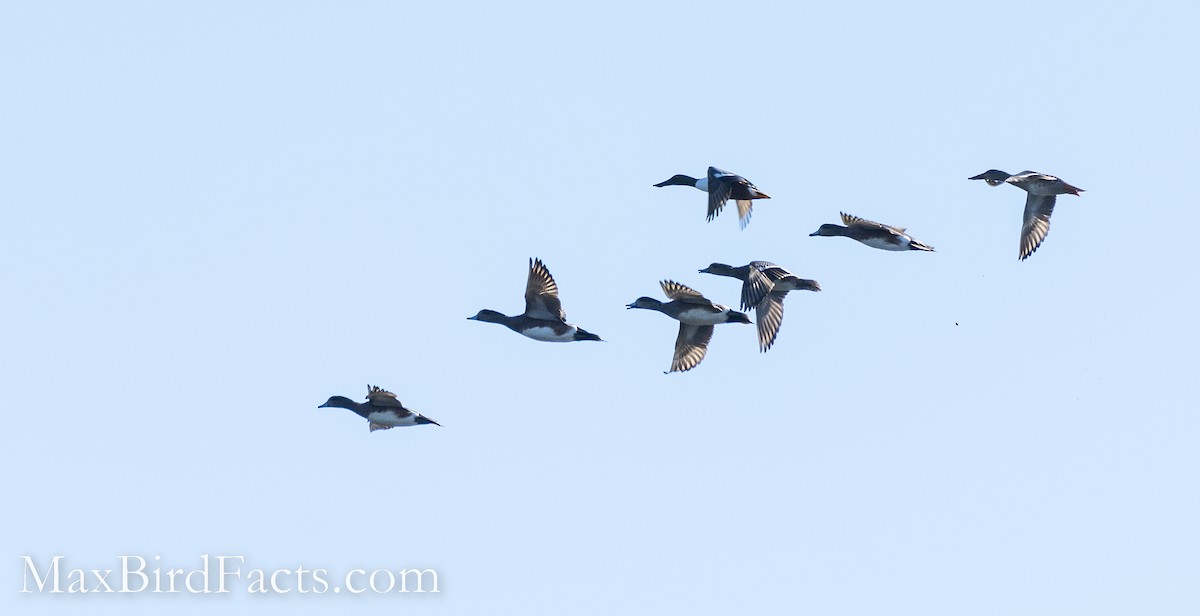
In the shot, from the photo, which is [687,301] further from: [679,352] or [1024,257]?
[1024,257]

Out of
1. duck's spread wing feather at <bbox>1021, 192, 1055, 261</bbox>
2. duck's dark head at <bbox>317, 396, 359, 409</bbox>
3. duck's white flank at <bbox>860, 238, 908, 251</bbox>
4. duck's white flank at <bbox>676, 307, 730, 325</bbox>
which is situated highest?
duck's spread wing feather at <bbox>1021, 192, 1055, 261</bbox>

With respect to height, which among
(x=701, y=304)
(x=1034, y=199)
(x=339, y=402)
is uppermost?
(x=1034, y=199)

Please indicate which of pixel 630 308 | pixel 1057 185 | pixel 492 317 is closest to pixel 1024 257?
pixel 1057 185

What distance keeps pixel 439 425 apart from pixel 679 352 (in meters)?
6.08

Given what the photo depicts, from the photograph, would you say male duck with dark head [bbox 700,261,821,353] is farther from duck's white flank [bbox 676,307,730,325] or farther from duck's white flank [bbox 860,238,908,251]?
duck's white flank [bbox 860,238,908,251]

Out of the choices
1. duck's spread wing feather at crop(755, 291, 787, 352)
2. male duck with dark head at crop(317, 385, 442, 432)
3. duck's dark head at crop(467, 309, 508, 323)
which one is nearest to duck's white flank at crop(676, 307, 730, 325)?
duck's spread wing feather at crop(755, 291, 787, 352)

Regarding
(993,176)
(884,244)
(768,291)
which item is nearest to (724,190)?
(768,291)

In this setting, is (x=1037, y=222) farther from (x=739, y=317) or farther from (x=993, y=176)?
(x=739, y=317)

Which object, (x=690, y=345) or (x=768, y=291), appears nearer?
(x=768, y=291)

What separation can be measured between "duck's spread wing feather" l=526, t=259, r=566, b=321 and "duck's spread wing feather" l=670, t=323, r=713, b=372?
11.7 feet

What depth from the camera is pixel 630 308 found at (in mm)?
46656

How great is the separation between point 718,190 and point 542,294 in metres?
4.66

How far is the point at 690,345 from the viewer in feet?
153

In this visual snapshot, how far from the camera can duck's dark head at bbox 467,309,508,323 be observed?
1774 inches
